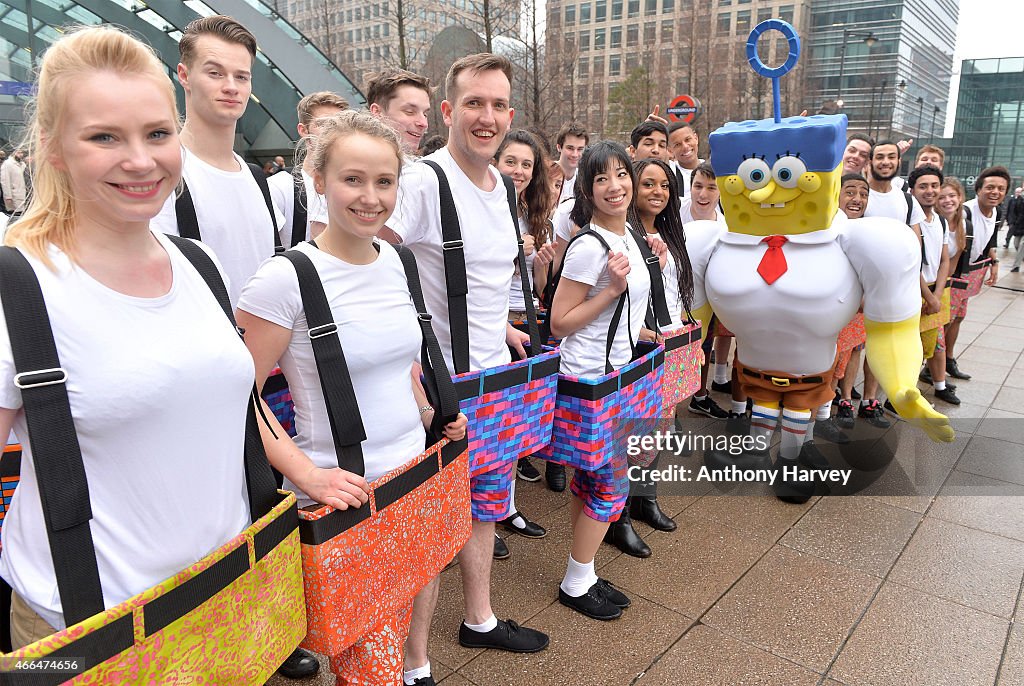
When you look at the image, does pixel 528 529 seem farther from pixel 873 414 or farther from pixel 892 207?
pixel 892 207

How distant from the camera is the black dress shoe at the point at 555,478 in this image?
4145mm

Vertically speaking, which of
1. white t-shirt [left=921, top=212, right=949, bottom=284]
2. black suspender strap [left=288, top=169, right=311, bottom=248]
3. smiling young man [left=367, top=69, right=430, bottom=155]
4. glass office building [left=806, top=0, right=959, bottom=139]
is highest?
glass office building [left=806, top=0, right=959, bottom=139]

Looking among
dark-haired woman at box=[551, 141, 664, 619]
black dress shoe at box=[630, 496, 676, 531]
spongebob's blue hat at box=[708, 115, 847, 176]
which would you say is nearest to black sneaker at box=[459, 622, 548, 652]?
dark-haired woman at box=[551, 141, 664, 619]

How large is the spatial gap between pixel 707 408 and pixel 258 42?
587 inches

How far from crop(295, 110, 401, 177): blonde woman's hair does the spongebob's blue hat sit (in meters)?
1.96

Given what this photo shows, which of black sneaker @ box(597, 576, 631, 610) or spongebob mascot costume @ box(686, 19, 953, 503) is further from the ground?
spongebob mascot costume @ box(686, 19, 953, 503)

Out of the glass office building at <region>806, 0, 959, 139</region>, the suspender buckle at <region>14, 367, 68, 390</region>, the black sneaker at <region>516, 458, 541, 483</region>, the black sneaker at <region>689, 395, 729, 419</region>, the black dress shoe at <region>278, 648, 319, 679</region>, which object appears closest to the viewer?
the suspender buckle at <region>14, 367, 68, 390</region>

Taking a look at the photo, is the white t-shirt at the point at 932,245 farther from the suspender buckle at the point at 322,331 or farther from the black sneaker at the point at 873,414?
the suspender buckle at the point at 322,331

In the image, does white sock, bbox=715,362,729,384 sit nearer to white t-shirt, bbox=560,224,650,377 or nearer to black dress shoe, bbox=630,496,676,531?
black dress shoe, bbox=630,496,676,531

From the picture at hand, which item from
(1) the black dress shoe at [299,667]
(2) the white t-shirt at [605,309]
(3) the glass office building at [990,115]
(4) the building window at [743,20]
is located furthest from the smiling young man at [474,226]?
(3) the glass office building at [990,115]

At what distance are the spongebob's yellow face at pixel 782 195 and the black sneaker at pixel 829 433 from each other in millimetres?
2100

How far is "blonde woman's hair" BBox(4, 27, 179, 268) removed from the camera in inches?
46.8

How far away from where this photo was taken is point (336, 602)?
62.0 inches

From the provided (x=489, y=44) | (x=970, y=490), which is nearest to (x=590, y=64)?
(x=489, y=44)
